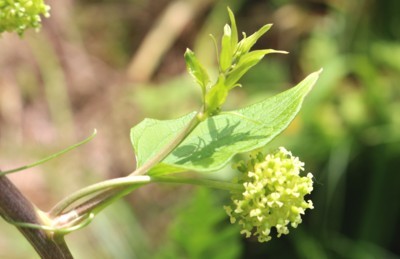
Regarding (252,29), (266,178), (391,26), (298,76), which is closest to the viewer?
(266,178)

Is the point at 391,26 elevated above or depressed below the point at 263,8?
below

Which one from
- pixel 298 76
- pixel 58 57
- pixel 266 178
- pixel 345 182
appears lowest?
pixel 345 182

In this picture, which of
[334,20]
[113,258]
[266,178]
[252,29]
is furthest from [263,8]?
[266,178]

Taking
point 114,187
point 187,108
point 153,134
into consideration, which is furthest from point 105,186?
point 187,108

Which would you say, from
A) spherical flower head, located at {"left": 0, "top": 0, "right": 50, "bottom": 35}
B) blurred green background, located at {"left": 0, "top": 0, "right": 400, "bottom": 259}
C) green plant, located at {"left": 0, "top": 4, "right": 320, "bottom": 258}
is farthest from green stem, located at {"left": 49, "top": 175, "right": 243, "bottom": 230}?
blurred green background, located at {"left": 0, "top": 0, "right": 400, "bottom": 259}

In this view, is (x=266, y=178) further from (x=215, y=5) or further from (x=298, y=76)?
(x=215, y=5)

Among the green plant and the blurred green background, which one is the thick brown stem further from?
the blurred green background

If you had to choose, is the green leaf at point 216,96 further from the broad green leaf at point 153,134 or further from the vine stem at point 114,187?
the broad green leaf at point 153,134

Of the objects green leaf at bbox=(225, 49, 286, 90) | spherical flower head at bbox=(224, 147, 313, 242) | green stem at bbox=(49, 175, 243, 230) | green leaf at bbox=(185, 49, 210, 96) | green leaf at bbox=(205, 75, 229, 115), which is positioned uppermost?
green leaf at bbox=(185, 49, 210, 96)
